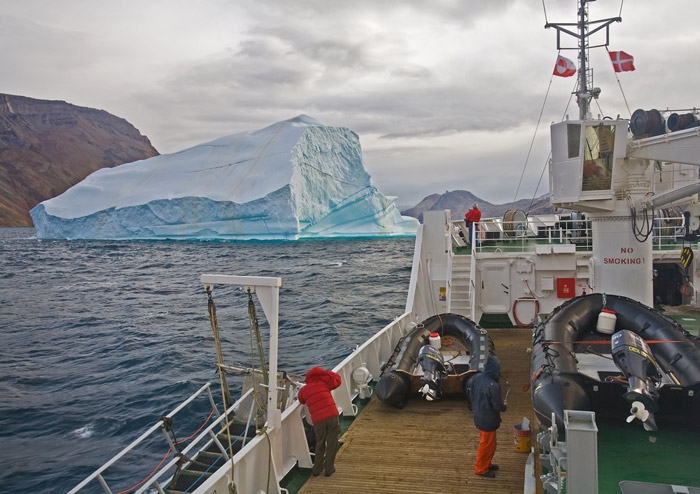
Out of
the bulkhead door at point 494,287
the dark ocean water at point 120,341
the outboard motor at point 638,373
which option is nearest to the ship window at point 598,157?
the bulkhead door at point 494,287

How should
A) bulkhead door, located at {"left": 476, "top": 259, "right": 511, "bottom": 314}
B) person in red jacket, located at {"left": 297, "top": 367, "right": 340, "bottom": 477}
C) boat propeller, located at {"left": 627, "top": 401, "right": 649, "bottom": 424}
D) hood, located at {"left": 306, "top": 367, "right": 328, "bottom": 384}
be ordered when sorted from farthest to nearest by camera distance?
bulkhead door, located at {"left": 476, "top": 259, "right": 511, "bottom": 314}, hood, located at {"left": 306, "top": 367, "right": 328, "bottom": 384}, person in red jacket, located at {"left": 297, "top": 367, "right": 340, "bottom": 477}, boat propeller, located at {"left": 627, "top": 401, "right": 649, "bottom": 424}

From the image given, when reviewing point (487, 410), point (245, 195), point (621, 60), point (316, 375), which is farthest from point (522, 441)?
point (245, 195)

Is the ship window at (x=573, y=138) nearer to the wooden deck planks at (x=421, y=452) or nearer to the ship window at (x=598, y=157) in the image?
the ship window at (x=598, y=157)

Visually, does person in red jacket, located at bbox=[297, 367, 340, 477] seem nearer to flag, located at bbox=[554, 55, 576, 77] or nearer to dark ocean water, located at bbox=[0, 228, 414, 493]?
dark ocean water, located at bbox=[0, 228, 414, 493]

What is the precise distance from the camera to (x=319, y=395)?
14.8 feet

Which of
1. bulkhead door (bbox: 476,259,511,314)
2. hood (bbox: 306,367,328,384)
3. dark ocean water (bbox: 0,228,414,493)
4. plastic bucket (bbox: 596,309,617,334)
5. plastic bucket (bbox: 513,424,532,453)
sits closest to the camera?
hood (bbox: 306,367,328,384)

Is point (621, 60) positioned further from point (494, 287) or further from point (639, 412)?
point (639, 412)

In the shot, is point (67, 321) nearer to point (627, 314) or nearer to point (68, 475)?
point (68, 475)

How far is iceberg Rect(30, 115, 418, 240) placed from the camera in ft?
156

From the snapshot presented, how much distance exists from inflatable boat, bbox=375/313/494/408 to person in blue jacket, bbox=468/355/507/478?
4.36 ft

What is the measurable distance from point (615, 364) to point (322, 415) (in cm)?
274

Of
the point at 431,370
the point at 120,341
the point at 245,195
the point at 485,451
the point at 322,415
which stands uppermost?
the point at 245,195

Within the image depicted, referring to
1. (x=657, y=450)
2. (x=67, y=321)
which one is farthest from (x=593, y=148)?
(x=67, y=321)

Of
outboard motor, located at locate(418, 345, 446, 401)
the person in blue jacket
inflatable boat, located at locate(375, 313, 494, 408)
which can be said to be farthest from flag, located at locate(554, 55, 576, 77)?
the person in blue jacket
